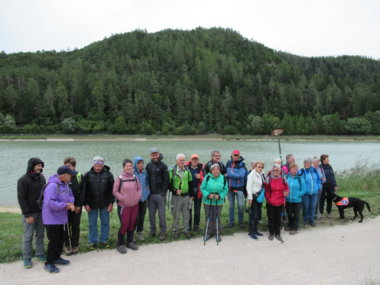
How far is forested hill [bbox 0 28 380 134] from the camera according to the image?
108 m

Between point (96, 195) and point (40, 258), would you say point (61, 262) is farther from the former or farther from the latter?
point (96, 195)

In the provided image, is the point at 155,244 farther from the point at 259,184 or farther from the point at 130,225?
the point at 259,184

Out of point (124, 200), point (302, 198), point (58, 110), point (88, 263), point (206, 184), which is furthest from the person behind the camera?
point (58, 110)

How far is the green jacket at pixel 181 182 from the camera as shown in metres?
6.66

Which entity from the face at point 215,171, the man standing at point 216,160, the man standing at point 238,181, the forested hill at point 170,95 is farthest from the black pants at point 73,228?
the forested hill at point 170,95

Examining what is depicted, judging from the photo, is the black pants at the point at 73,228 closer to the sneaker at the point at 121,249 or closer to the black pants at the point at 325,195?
the sneaker at the point at 121,249

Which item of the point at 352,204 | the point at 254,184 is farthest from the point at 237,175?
the point at 352,204

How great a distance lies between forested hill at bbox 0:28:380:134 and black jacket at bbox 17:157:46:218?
93.3m

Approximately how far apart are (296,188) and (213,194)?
2.35m

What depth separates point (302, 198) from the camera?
764cm

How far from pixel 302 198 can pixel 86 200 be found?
567 cm

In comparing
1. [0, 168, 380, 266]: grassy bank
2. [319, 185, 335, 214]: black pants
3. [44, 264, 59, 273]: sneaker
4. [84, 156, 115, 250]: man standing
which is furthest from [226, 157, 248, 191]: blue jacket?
[44, 264, 59, 273]: sneaker

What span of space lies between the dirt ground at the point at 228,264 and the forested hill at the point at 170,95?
93.3m

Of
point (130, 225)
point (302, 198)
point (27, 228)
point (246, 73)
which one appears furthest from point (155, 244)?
point (246, 73)
